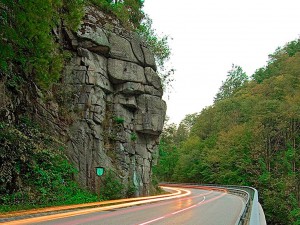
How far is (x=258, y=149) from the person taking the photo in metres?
46.1

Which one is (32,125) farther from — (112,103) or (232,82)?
(232,82)

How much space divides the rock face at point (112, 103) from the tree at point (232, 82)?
239 feet

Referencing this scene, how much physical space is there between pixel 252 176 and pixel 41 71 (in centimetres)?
3878

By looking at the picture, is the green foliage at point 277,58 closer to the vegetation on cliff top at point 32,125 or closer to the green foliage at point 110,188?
the green foliage at point 110,188

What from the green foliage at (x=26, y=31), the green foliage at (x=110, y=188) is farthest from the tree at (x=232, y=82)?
the green foliage at (x=26, y=31)

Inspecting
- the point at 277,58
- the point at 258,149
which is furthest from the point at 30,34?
the point at 277,58

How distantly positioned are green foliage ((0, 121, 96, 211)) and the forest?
76.8ft

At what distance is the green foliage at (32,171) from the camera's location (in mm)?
16344

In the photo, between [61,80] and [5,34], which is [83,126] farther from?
[5,34]

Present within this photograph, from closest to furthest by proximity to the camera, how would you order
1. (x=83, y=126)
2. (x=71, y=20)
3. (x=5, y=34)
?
1. (x=5, y=34)
2. (x=71, y=20)
3. (x=83, y=126)

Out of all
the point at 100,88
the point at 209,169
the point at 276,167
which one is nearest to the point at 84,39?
the point at 100,88

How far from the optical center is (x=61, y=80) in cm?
2581

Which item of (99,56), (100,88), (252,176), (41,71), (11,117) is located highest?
(99,56)

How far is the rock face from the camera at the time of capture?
2481 centimetres
